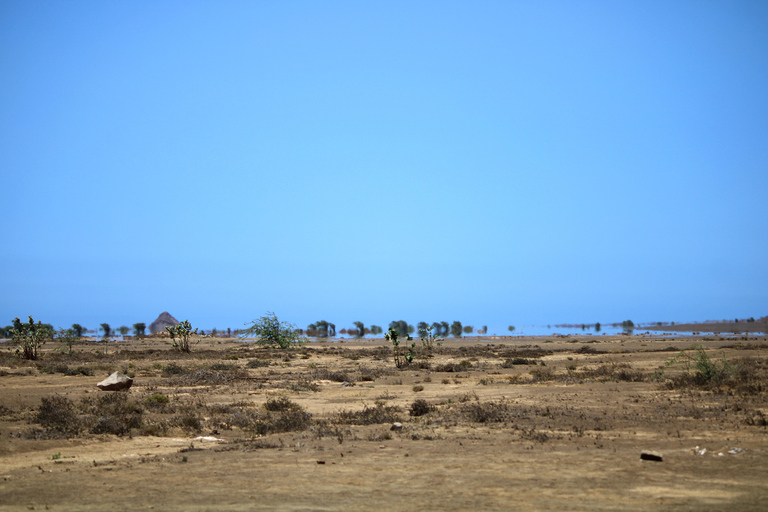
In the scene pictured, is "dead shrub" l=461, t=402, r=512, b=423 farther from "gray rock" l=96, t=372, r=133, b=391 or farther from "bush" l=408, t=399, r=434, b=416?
"gray rock" l=96, t=372, r=133, b=391

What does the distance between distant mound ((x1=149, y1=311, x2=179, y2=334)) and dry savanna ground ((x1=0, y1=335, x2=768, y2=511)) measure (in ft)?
416

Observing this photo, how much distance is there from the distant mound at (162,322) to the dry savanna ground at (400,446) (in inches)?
4996

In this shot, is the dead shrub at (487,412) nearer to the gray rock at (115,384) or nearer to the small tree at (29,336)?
the gray rock at (115,384)

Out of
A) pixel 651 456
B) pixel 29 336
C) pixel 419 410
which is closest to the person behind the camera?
pixel 651 456

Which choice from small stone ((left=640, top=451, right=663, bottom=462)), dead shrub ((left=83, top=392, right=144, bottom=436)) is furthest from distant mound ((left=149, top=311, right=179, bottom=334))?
small stone ((left=640, top=451, right=663, bottom=462))

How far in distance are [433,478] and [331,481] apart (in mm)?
2012

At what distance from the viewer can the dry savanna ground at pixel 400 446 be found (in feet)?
33.9

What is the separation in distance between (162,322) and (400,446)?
148686 millimetres

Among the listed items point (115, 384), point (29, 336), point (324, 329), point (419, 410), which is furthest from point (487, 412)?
point (324, 329)

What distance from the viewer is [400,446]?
1498cm

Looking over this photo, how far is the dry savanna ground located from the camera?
10320 mm

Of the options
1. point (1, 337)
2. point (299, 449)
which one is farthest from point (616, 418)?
point (1, 337)

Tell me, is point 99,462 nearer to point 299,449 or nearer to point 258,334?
point 299,449

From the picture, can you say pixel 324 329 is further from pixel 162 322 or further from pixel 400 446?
pixel 400 446
